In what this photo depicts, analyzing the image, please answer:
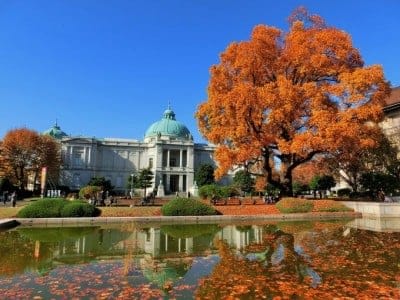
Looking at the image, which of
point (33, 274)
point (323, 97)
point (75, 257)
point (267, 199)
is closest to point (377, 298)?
point (33, 274)

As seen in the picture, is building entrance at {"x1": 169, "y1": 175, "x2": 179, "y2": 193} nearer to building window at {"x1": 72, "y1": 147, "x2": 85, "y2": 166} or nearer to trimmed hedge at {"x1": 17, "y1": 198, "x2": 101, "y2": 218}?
building window at {"x1": 72, "y1": 147, "x2": 85, "y2": 166}

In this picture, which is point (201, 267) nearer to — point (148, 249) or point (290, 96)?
point (148, 249)

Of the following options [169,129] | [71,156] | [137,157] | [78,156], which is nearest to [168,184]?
[137,157]

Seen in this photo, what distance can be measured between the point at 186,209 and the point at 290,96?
10985 mm

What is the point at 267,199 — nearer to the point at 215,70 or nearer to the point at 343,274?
the point at 215,70

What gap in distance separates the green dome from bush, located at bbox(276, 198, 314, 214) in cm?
7072

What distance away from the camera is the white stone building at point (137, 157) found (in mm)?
90562

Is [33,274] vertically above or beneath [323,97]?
beneath

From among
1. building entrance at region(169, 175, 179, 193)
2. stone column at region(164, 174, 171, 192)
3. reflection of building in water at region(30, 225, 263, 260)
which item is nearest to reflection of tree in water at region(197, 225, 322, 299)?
reflection of building in water at region(30, 225, 263, 260)

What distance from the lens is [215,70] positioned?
3181 cm

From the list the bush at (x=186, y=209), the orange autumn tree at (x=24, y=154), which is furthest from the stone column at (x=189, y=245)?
the orange autumn tree at (x=24, y=154)

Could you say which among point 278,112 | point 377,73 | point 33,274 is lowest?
point 33,274

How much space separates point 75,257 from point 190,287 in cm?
510

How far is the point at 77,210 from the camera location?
23.8m
